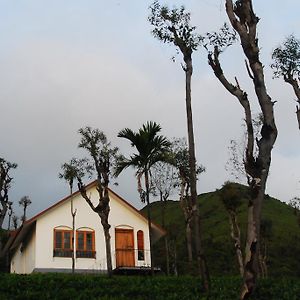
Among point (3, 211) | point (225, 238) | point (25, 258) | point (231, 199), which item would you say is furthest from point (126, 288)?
point (225, 238)

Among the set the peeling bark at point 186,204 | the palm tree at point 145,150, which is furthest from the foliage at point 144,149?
the peeling bark at point 186,204

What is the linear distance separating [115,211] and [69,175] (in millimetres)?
7762

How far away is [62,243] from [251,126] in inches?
959

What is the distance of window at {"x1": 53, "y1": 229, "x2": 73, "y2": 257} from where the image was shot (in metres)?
36.2

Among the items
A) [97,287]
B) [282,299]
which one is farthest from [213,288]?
[97,287]

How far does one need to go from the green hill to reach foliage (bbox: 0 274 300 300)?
14813mm

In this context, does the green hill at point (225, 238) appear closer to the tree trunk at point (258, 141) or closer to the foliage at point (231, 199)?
the foliage at point (231, 199)

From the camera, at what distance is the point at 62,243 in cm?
3650

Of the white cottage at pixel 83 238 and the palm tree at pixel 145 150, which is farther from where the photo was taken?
the white cottage at pixel 83 238

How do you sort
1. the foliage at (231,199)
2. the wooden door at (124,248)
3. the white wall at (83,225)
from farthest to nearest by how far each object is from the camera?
the wooden door at (124,248) → the white wall at (83,225) → the foliage at (231,199)

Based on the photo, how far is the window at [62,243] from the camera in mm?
36250

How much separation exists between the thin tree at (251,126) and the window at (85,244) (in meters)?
23.3

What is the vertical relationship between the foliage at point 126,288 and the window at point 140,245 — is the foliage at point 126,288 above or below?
below

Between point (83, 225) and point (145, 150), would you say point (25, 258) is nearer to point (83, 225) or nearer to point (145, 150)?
point (83, 225)
